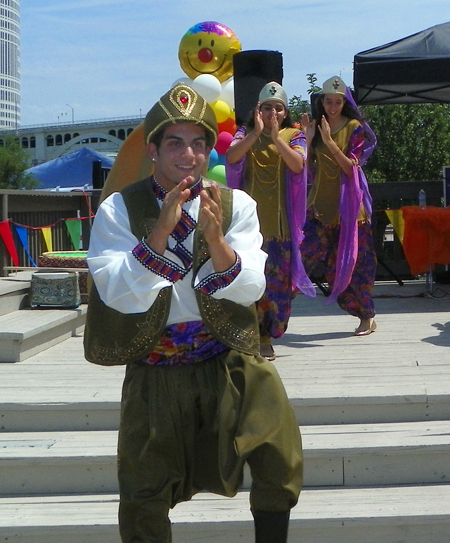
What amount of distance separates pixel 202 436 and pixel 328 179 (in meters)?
3.64

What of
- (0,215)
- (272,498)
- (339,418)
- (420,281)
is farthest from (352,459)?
(420,281)

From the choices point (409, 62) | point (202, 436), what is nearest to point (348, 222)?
point (409, 62)

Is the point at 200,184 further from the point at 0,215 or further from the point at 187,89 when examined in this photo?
the point at 0,215

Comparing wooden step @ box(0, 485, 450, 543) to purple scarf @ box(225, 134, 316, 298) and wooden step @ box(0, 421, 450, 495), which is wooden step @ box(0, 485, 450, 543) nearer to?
wooden step @ box(0, 421, 450, 495)

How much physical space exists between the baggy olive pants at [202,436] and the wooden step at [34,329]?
9.02ft

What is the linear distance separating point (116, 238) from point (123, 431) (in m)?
0.58

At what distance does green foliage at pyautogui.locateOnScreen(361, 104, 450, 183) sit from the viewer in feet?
54.9

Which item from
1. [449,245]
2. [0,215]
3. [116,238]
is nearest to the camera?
[116,238]

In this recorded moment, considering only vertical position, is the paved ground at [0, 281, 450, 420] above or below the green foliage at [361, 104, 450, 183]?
below

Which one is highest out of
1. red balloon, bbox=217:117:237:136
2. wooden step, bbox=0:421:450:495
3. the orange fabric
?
red balloon, bbox=217:117:237:136

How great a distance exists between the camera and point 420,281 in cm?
999

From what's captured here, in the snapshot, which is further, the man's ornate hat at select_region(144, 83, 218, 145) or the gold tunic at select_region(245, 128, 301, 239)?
the gold tunic at select_region(245, 128, 301, 239)

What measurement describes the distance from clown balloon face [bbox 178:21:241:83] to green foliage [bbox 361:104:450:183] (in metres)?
7.45

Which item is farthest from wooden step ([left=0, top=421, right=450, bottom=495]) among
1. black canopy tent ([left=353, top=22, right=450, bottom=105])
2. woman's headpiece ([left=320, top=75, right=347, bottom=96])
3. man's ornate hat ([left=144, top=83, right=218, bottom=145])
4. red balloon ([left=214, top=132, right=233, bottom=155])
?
red balloon ([left=214, top=132, right=233, bottom=155])
